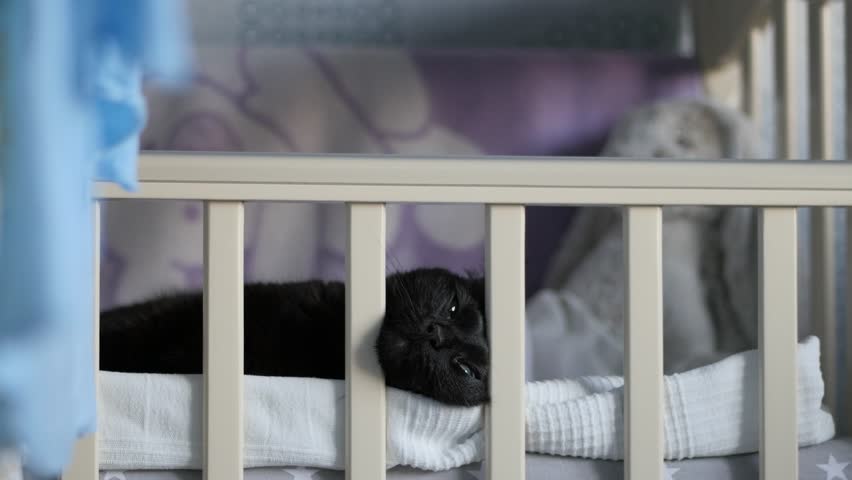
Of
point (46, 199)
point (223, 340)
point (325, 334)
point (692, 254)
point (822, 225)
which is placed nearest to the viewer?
point (46, 199)

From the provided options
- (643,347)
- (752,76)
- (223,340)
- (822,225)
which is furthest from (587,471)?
(752,76)

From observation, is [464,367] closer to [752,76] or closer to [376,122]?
[376,122]

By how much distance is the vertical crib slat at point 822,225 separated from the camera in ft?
4.17

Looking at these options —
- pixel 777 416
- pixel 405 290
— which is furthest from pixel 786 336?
pixel 405 290

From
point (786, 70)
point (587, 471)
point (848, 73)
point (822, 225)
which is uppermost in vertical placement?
point (786, 70)

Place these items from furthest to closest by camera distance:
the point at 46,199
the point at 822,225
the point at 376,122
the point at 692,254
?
the point at 376,122
the point at 692,254
the point at 822,225
the point at 46,199

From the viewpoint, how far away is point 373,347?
745 mm

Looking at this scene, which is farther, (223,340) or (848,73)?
(848,73)

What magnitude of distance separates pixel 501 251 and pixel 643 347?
0.14m

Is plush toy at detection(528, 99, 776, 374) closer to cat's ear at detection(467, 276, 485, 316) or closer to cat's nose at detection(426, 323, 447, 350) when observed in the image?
cat's ear at detection(467, 276, 485, 316)

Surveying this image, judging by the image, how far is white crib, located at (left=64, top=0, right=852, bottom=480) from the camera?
2.41 feet

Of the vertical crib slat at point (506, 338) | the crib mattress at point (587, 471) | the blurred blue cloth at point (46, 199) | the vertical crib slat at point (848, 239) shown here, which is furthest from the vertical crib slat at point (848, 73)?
the blurred blue cloth at point (46, 199)

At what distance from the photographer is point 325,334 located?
917 mm

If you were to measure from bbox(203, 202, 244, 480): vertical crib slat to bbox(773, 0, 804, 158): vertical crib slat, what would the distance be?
1.11m
